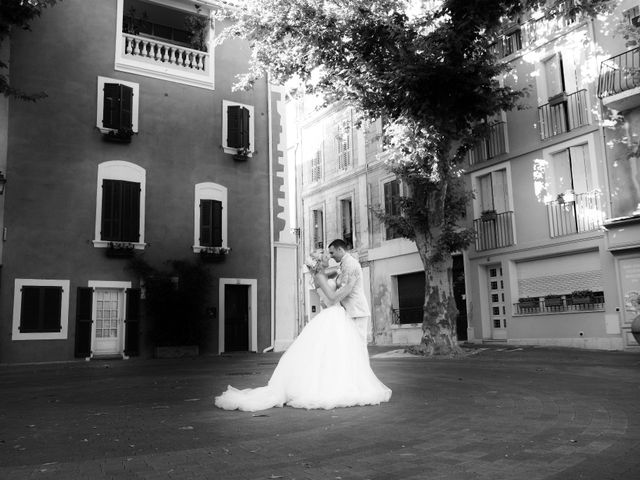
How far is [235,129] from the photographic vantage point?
21656mm

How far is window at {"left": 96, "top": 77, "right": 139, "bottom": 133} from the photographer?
19.0m

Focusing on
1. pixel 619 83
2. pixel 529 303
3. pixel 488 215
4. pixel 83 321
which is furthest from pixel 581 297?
pixel 83 321

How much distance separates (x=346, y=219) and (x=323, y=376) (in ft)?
75.2

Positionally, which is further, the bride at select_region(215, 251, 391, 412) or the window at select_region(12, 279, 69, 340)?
the window at select_region(12, 279, 69, 340)

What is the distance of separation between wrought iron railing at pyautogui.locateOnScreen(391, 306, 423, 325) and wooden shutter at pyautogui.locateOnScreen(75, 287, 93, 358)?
12.8 metres

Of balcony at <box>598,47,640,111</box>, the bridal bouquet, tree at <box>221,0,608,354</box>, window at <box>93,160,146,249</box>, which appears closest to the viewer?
the bridal bouquet

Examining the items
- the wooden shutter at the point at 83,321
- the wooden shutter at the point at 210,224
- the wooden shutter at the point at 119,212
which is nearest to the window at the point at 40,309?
the wooden shutter at the point at 83,321

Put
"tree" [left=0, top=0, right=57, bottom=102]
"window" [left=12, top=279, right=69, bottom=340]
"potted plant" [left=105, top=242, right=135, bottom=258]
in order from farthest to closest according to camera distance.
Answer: "potted plant" [left=105, top=242, right=135, bottom=258], "window" [left=12, top=279, right=69, bottom=340], "tree" [left=0, top=0, right=57, bottom=102]

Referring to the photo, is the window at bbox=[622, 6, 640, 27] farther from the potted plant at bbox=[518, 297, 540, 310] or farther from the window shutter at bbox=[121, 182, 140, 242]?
the window shutter at bbox=[121, 182, 140, 242]

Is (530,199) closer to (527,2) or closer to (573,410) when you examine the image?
(527,2)

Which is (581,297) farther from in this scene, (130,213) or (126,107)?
(126,107)

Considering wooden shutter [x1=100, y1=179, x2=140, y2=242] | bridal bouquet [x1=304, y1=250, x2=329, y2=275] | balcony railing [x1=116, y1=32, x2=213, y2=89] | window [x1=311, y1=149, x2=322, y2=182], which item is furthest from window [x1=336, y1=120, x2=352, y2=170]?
bridal bouquet [x1=304, y1=250, x2=329, y2=275]

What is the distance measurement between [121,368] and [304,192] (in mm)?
19503

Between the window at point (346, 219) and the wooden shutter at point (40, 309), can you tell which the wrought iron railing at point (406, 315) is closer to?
the window at point (346, 219)
